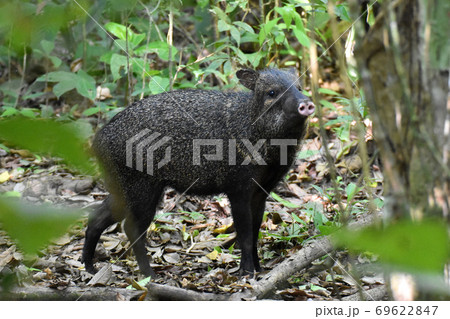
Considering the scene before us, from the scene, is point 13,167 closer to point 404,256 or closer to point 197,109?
point 197,109

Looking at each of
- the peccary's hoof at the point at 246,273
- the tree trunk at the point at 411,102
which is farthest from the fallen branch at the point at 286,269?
the tree trunk at the point at 411,102

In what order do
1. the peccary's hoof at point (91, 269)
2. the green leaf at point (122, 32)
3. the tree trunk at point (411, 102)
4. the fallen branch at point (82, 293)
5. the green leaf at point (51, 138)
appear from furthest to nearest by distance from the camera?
the green leaf at point (122, 32) → the peccary's hoof at point (91, 269) → the fallen branch at point (82, 293) → the tree trunk at point (411, 102) → the green leaf at point (51, 138)

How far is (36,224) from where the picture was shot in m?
0.88

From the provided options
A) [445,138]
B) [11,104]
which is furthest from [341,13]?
[11,104]

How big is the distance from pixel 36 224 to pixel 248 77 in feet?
12.3

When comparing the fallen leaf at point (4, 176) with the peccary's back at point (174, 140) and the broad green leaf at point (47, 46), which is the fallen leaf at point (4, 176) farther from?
the peccary's back at point (174, 140)

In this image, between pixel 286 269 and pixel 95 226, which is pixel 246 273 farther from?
pixel 95 226

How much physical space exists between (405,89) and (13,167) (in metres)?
5.44

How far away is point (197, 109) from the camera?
14.8 ft

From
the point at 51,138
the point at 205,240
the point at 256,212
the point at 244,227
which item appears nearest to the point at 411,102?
the point at 51,138

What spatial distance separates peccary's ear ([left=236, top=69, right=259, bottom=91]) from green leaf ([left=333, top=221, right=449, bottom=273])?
11.6 ft

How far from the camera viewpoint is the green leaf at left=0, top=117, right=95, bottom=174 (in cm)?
83

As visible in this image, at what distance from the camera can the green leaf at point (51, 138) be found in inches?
32.8
